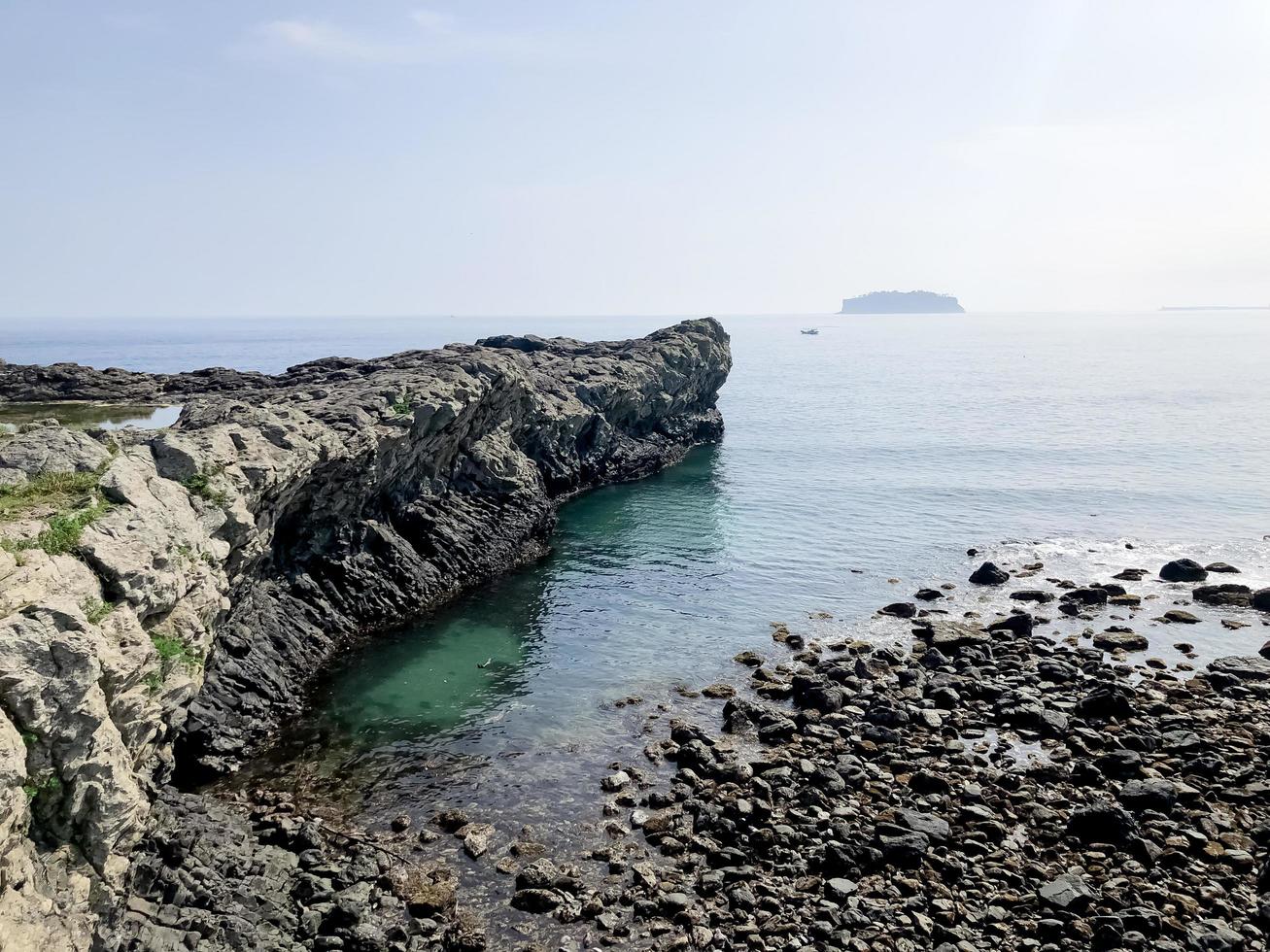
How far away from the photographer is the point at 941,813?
2703 centimetres

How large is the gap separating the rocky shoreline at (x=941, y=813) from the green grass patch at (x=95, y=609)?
39.3ft

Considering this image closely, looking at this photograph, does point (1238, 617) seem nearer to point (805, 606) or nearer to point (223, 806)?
point (805, 606)

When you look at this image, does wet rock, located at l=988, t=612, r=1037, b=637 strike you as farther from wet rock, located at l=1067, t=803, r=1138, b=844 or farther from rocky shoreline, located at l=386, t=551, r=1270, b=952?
wet rock, located at l=1067, t=803, r=1138, b=844

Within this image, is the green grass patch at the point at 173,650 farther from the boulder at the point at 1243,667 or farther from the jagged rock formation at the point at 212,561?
the boulder at the point at 1243,667

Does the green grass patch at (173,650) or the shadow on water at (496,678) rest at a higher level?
the green grass patch at (173,650)

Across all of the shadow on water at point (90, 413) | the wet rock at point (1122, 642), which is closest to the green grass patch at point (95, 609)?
the wet rock at point (1122, 642)

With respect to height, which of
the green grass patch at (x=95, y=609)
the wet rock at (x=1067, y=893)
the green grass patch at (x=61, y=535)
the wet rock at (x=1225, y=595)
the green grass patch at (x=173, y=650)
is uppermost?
the green grass patch at (x=61, y=535)

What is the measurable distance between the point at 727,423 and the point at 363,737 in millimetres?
93931

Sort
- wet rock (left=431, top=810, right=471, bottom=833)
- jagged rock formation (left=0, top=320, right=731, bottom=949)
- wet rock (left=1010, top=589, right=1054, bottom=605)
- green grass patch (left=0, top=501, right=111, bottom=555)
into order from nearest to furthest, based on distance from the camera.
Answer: jagged rock formation (left=0, top=320, right=731, bottom=949)
green grass patch (left=0, top=501, right=111, bottom=555)
wet rock (left=431, top=810, right=471, bottom=833)
wet rock (left=1010, top=589, right=1054, bottom=605)

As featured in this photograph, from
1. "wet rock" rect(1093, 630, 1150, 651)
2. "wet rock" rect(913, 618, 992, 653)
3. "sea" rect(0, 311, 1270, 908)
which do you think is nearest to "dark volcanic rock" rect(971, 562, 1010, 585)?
"sea" rect(0, 311, 1270, 908)

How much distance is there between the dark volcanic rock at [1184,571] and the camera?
51062 millimetres

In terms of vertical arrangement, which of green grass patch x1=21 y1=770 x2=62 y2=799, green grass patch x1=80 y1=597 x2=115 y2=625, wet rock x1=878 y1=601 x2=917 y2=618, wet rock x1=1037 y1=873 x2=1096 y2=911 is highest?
green grass patch x1=80 y1=597 x2=115 y2=625

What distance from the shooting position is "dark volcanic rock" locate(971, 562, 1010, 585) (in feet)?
168

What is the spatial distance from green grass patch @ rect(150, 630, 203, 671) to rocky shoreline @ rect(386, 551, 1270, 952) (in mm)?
9264
